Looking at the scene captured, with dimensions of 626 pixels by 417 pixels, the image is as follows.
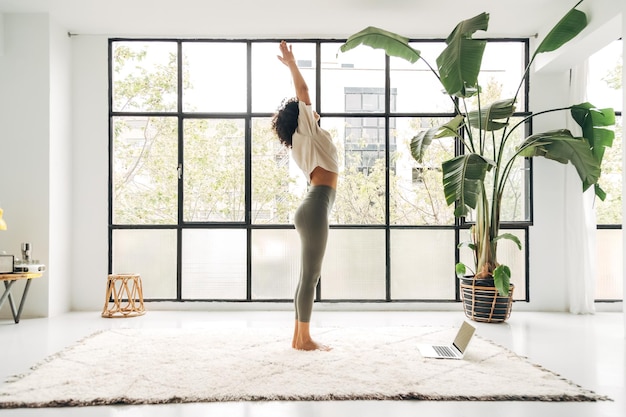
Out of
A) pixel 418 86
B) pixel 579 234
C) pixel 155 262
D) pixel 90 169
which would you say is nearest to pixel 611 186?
pixel 579 234

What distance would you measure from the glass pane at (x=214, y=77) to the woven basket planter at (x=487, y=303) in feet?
8.87

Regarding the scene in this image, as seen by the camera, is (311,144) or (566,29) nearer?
(311,144)

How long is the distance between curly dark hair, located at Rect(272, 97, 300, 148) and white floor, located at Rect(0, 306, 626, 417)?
158 cm

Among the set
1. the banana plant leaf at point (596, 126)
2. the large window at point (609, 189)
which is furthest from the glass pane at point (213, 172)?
the large window at point (609, 189)

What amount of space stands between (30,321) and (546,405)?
3924mm

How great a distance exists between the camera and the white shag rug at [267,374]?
226cm

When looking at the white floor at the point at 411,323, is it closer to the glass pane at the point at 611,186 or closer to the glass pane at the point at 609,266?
the glass pane at the point at 609,266

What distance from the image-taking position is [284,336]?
3506 millimetres

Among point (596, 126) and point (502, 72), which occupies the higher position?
point (502, 72)

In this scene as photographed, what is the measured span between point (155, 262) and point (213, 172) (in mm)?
1022

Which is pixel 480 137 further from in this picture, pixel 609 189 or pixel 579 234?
pixel 609 189

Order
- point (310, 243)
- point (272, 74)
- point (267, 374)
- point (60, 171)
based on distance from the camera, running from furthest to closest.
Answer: point (272, 74)
point (60, 171)
point (310, 243)
point (267, 374)

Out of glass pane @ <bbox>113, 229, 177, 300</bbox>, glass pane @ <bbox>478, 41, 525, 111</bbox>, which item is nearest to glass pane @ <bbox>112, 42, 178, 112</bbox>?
glass pane @ <bbox>113, 229, 177, 300</bbox>

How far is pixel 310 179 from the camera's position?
313 cm
